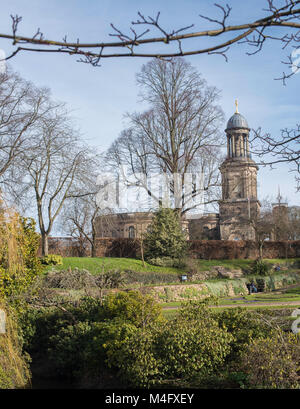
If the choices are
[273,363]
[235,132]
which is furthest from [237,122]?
[273,363]

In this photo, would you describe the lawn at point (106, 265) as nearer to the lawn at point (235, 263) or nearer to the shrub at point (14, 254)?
the lawn at point (235, 263)

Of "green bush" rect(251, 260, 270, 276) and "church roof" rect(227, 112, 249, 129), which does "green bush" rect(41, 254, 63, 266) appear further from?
"church roof" rect(227, 112, 249, 129)

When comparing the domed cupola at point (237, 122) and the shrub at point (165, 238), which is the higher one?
the domed cupola at point (237, 122)

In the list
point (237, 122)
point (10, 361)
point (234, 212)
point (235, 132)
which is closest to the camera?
point (10, 361)

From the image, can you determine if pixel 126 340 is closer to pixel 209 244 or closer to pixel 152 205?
pixel 152 205

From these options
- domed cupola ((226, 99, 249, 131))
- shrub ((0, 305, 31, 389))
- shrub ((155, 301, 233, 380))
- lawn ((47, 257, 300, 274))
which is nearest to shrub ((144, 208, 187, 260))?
lawn ((47, 257, 300, 274))

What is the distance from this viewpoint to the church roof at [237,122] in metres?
60.9

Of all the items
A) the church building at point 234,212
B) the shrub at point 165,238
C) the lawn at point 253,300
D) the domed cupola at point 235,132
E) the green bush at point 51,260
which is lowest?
the lawn at point 253,300

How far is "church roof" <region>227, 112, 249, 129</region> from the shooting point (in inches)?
2397

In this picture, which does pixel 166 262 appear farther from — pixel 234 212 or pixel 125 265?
pixel 234 212

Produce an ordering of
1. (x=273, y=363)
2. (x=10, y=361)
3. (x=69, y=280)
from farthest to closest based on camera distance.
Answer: (x=69, y=280) → (x=10, y=361) → (x=273, y=363)

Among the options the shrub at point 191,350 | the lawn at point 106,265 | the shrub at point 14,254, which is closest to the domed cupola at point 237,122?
the lawn at point 106,265

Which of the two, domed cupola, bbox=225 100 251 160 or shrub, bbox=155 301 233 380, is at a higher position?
domed cupola, bbox=225 100 251 160

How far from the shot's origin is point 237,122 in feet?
201
